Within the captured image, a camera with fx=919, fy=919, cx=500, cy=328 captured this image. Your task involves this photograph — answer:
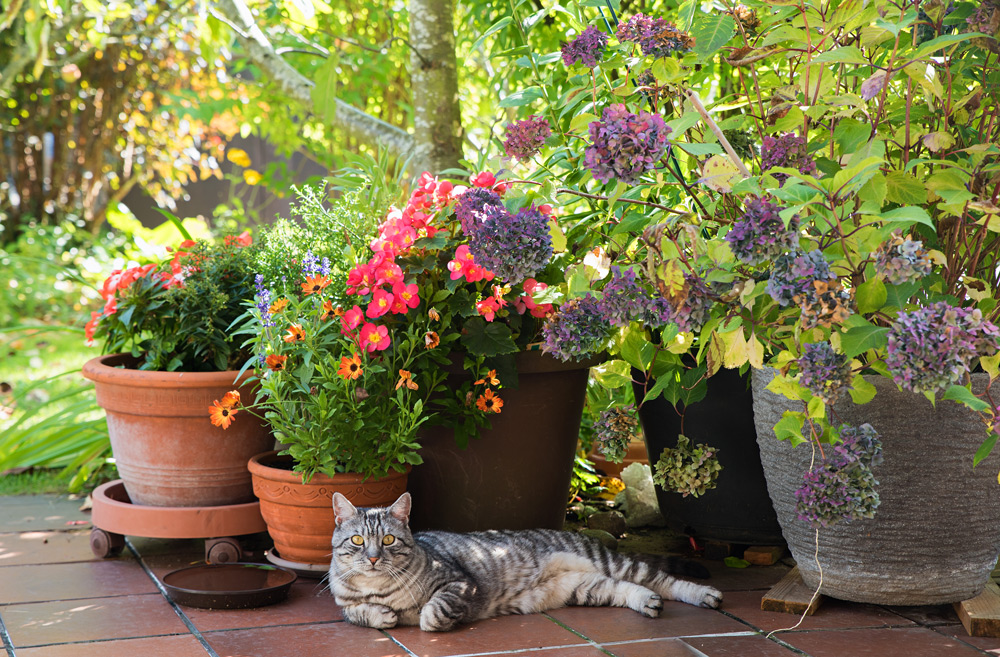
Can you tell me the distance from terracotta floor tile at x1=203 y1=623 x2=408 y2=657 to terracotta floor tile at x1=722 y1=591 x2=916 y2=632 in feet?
2.74

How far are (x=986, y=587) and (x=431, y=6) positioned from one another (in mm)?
2538

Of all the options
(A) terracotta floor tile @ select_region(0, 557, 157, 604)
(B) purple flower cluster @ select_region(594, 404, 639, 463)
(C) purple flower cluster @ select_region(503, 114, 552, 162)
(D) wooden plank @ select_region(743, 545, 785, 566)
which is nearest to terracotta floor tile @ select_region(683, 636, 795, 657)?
(B) purple flower cluster @ select_region(594, 404, 639, 463)

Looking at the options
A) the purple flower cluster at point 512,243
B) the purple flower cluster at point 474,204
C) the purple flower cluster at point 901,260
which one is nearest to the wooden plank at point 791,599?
the purple flower cluster at point 901,260

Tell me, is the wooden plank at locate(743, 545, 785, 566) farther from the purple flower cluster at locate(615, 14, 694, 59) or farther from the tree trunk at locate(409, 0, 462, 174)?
the tree trunk at locate(409, 0, 462, 174)

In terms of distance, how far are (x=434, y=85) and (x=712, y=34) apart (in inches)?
68.5

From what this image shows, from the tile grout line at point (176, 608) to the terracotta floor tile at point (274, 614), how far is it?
14mm

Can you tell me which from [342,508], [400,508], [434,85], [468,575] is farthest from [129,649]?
[434,85]

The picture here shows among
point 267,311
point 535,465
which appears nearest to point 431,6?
point 267,311

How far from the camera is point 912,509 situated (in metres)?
2.04

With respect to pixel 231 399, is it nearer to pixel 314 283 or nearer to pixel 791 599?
pixel 314 283

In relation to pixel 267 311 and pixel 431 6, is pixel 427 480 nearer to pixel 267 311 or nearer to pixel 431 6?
pixel 267 311

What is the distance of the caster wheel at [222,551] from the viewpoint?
258 centimetres

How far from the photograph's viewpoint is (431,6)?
332 centimetres

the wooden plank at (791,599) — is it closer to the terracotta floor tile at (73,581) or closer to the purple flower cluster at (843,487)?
the purple flower cluster at (843,487)
